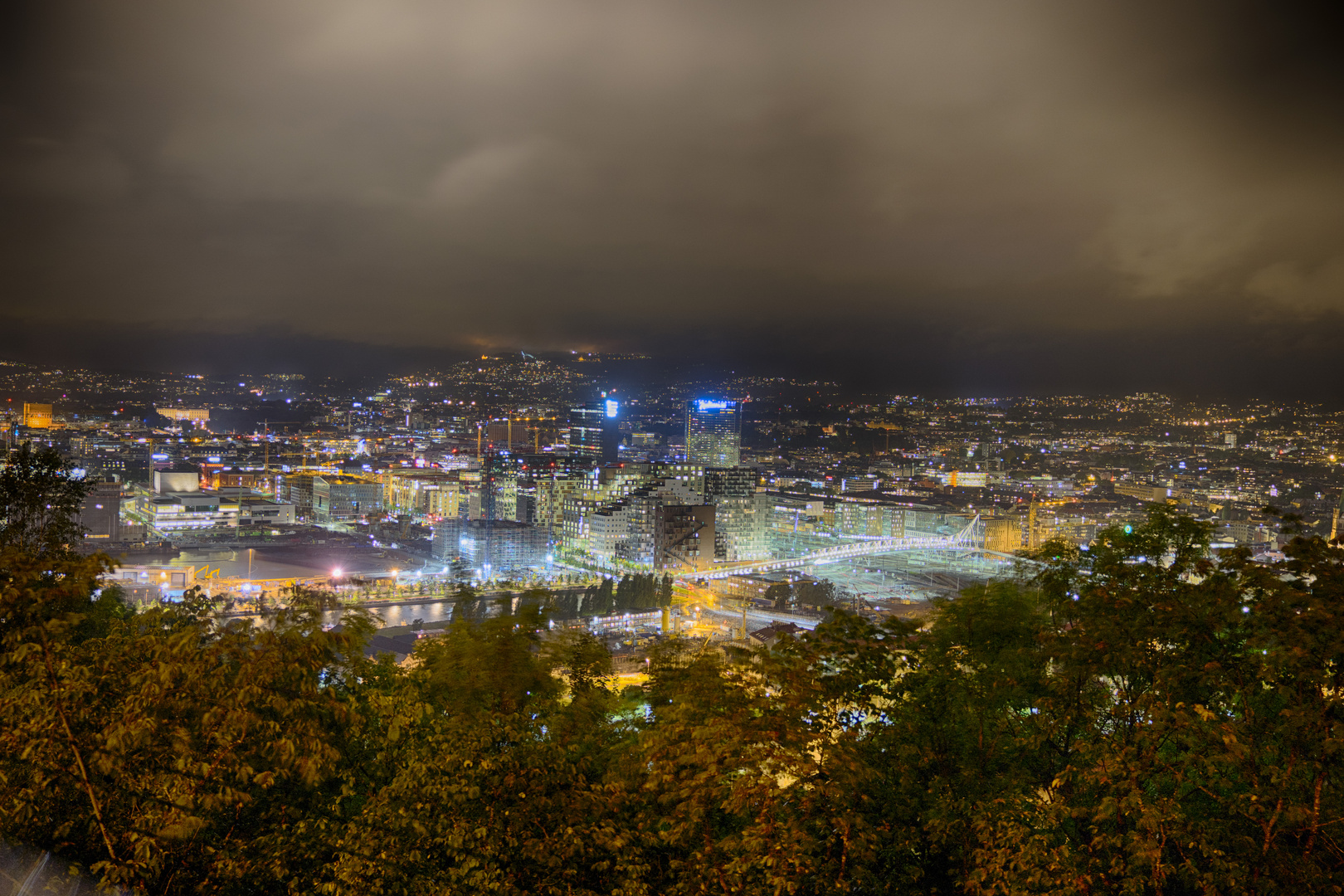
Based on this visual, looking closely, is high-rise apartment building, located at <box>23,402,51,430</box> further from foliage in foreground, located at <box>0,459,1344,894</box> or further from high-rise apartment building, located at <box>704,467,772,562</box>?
foliage in foreground, located at <box>0,459,1344,894</box>

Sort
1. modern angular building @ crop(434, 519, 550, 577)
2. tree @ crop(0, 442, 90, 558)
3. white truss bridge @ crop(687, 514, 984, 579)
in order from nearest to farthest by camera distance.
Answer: tree @ crop(0, 442, 90, 558)
white truss bridge @ crop(687, 514, 984, 579)
modern angular building @ crop(434, 519, 550, 577)

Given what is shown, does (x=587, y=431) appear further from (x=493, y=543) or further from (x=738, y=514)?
(x=493, y=543)

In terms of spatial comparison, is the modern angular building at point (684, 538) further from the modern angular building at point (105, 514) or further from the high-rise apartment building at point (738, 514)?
the modern angular building at point (105, 514)

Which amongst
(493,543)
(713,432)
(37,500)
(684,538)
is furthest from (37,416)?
(713,432)

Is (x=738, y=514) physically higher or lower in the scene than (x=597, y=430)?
lower

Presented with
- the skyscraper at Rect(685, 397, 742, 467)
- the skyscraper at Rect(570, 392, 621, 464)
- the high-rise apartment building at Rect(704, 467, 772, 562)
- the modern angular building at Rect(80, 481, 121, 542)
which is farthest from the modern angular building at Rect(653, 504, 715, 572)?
the modern angular building at Rect(80, 481, 121, 542)

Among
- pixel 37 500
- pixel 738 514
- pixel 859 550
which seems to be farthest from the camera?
pixel 738 514
